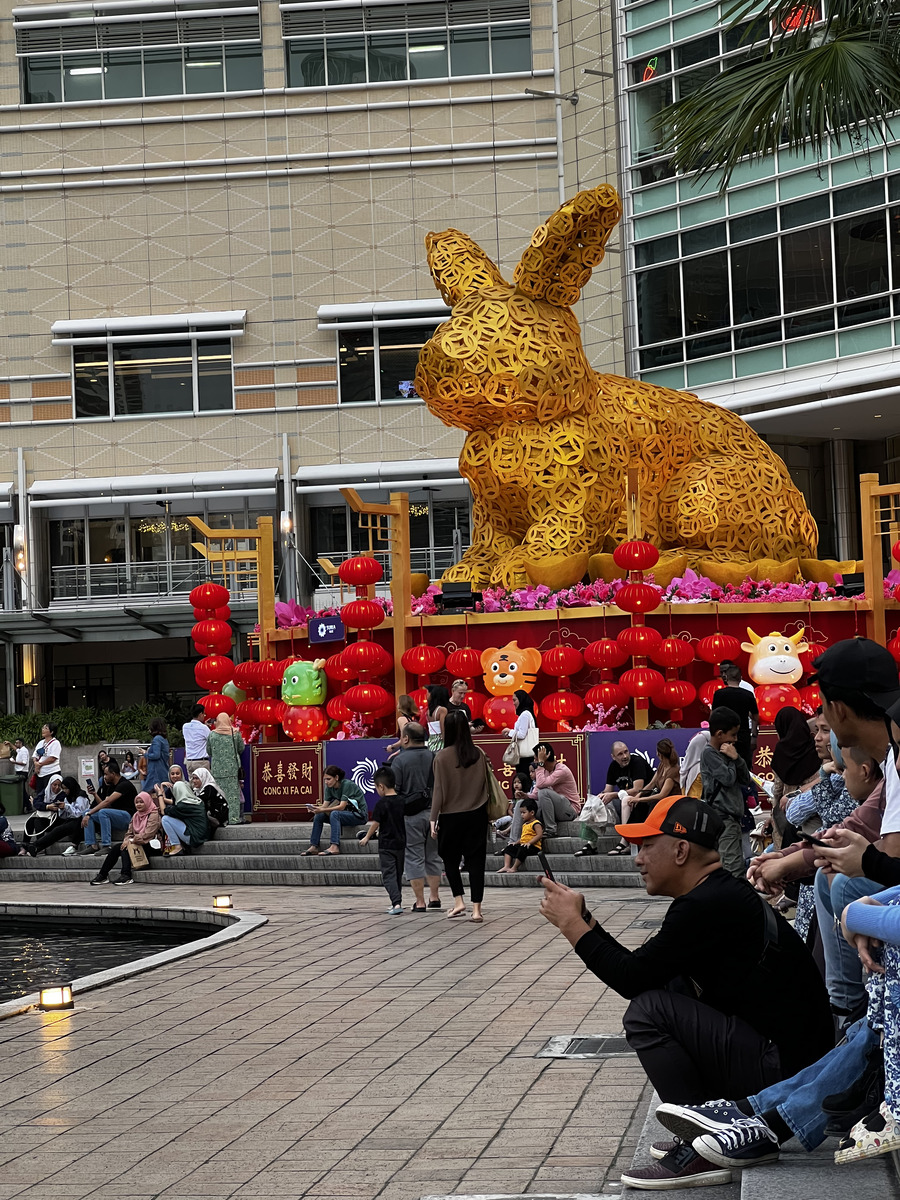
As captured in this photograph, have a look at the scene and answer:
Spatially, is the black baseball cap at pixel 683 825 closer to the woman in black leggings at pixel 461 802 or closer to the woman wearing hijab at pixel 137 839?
the woman in black leggings at pixel 461 802

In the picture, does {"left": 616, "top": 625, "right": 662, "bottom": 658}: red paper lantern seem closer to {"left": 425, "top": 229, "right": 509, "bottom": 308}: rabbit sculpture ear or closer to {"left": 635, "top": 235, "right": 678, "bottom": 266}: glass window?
{"left": 425, "top": 229, "right": 509, "bottom": 308}: rabbit sculpture ear

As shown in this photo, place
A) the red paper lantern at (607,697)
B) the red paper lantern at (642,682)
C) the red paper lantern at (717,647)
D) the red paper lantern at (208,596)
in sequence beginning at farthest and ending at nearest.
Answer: the red paper lantern at (208,596)
the red paper lantern at (717,647)
the red paper lantern at (607,697)
the red paper lantern at (642,682)

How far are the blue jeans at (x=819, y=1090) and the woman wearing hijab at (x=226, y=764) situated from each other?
17152 mm

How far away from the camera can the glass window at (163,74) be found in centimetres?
4366

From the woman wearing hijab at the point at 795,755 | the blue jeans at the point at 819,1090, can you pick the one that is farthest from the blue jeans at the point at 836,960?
the woman wearing hijab at the point at 795,755

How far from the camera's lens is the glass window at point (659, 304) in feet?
124

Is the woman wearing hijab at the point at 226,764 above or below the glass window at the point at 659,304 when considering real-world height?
below

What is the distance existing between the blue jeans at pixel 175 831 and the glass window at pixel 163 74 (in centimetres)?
2940

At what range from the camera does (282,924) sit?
1354cm

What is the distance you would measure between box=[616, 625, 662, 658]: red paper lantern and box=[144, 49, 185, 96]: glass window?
2853 centimetres

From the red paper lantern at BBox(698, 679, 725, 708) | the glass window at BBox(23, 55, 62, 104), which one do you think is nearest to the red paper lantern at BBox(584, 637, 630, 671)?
the red paper lantern at BBox(698, 679, 725, 708)

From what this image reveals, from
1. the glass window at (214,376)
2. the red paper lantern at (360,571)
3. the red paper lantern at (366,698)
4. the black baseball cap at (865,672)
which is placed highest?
the glass window at (214,376)

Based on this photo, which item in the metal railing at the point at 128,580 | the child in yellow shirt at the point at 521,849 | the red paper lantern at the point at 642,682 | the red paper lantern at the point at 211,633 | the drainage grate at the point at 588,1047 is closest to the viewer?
the drainage grate at the point at 588,1047

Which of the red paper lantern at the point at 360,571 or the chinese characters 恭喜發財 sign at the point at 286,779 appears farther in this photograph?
the red paper lantern at the point at 360,571
